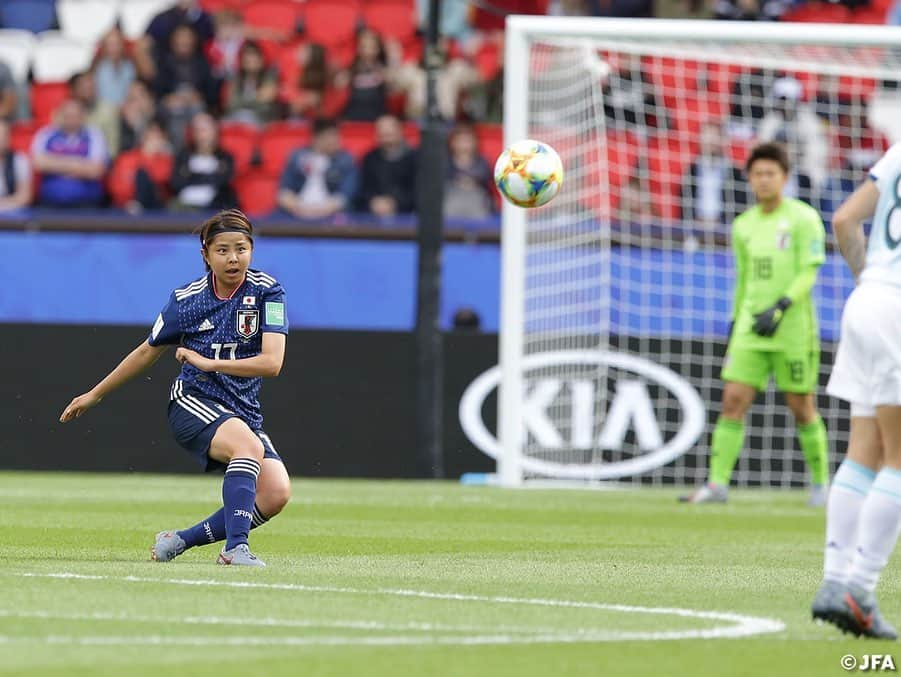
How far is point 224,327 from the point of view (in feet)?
26.7

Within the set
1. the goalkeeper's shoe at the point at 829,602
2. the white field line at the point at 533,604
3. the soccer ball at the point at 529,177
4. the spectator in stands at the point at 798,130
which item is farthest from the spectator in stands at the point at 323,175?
the goalkeeper's shoe at the point at 829,602

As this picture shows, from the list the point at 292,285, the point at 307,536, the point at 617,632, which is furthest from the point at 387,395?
the point at 617,632

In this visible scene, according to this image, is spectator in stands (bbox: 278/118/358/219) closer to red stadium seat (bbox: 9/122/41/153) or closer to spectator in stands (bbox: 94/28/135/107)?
spectator in stands (bbox: 94/28/135/107)

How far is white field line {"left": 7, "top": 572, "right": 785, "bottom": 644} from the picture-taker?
18.0ft

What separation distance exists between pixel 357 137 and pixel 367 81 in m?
0.70

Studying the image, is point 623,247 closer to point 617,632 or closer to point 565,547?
point 565,547

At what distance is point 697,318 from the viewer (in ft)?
54.1

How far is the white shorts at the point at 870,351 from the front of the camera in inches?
229

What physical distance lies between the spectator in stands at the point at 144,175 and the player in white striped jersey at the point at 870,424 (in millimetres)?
12483

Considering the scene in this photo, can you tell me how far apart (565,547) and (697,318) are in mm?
7240

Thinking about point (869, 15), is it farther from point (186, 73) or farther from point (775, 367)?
point (775, 367)

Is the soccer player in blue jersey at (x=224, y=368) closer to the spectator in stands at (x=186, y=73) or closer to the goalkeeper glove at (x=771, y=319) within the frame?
the goalkeeper glove at (x=771, y=319)

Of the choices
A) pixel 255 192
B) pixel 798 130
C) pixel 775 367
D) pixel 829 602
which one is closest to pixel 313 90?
pixel 255 192

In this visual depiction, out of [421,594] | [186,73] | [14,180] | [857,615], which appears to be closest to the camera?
[857,615]
